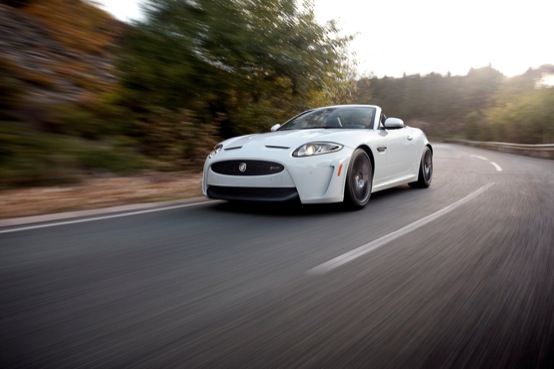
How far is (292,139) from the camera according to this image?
552 cm

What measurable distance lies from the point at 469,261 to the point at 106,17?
1034 centimetres

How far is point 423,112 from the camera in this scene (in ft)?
263

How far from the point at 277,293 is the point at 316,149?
281 centimetres

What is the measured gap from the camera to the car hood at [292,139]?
5.42 m

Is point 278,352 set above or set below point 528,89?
below

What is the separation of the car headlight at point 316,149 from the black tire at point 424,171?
3.01 metres

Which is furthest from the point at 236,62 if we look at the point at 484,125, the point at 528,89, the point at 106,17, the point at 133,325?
the point at 484,125

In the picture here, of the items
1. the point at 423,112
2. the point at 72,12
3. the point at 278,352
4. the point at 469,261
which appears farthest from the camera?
the point at 423,112

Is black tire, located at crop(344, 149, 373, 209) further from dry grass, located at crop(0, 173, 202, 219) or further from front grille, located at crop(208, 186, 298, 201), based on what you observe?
dry grass, located at crop(0, 173, 202, 219)

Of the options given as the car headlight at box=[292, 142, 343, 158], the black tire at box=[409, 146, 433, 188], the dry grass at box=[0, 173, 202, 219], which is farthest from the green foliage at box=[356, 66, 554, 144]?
the car headlight at box=[292, 142, 343, 158]

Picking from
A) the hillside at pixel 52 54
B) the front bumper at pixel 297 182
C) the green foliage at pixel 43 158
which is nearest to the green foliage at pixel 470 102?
the hillside at pixel 52 54

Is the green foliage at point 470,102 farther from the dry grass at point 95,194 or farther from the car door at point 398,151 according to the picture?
the dry grass at point 95,194

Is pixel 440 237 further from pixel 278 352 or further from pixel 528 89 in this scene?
pixel 528 89

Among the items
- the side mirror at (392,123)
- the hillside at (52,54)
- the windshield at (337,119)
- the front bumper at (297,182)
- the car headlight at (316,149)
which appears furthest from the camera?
the hillside at (52,54)
